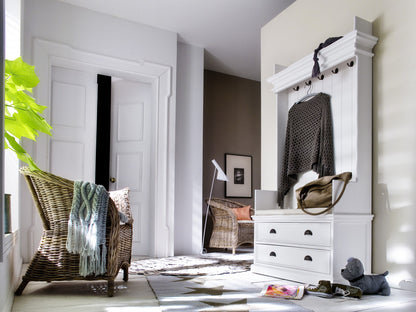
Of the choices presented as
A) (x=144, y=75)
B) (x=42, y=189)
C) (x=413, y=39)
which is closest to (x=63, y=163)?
(x=144, y=75)

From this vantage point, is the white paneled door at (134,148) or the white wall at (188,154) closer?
the white paneled door at (134,148)

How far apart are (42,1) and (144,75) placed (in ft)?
4.39

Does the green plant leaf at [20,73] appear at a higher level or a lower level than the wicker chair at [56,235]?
higher

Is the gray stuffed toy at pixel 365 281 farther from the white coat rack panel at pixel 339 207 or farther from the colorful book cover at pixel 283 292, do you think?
the colorful book cover at pixel 283 292

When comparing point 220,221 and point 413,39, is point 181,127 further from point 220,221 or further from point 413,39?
point 413,39

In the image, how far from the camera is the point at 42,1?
13.4 feet

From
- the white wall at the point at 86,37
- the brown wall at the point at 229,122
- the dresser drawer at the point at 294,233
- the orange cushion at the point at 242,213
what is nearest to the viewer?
the dresser drawer at the point at 294,233

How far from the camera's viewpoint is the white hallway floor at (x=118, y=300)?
1.93 meters

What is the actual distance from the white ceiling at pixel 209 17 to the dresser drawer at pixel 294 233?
8.15 feet

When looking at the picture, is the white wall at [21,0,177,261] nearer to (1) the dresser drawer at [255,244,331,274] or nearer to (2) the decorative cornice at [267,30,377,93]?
(2) the decorative cornice at [267,30,377,93]

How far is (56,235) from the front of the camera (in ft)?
7.19

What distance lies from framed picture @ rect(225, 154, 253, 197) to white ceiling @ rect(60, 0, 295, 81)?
5.46 ft

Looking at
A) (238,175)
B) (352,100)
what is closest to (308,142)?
(352,100)

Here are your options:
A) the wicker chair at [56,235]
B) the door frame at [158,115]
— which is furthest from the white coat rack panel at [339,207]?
the door frame at [158,115]
